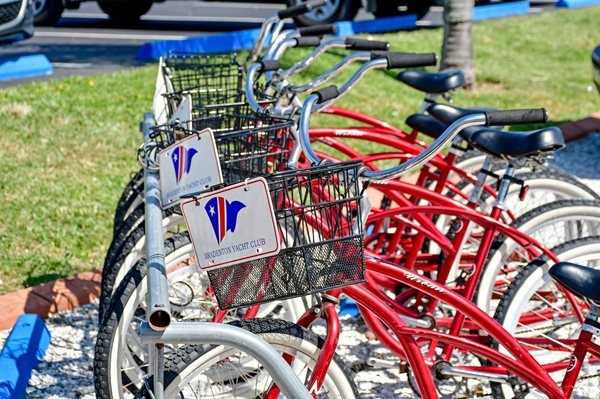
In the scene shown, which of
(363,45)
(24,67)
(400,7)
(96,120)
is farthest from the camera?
(400,7)

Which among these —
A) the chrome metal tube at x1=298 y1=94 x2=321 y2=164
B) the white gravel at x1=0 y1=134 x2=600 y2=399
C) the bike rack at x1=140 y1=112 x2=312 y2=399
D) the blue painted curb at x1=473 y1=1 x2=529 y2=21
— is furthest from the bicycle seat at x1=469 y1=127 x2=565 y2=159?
the blue painted curb at x1=473 y1=1 x2=529 y2=21

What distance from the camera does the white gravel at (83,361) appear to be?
12.9 ft

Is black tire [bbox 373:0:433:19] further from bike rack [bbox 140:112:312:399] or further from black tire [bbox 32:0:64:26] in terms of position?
bike rack [bbox 140:112:312:399]

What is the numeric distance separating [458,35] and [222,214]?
6763 millimetres

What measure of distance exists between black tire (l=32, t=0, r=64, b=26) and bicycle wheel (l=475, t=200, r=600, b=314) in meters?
9.51

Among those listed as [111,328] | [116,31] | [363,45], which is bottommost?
[111,328]

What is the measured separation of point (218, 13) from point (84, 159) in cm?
833

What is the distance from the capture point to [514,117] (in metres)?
3.06

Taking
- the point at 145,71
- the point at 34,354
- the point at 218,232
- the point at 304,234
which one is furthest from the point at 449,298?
the point at 145,71

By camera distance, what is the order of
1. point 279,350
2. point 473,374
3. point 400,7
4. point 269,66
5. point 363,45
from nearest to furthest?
point 279,350 < point 473,374 < point 269,66 < point 363,45 < point 400,7

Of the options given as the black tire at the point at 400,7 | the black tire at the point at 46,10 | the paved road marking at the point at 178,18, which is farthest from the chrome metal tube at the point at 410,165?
the paved road marking at the point at 178,18

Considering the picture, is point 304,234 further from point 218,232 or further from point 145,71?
point 145,71

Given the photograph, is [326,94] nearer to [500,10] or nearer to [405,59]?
[405,59]

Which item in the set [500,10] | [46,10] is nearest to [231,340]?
[46,10]
